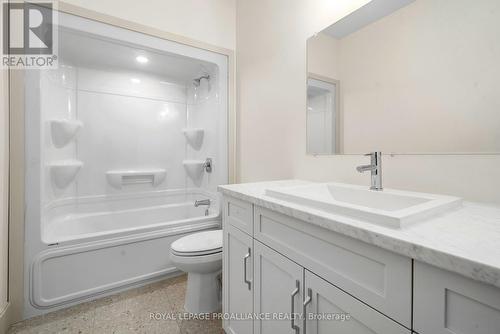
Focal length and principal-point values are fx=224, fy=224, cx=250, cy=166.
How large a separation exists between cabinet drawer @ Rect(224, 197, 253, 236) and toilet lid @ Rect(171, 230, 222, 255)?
38 centimetres

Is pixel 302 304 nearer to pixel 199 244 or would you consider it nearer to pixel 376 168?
pixel 376 168

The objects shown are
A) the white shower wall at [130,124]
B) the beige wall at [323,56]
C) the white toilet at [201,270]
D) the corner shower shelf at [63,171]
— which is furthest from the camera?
the white shower wall at [130,124]

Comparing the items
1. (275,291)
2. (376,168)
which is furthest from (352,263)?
(376,168)

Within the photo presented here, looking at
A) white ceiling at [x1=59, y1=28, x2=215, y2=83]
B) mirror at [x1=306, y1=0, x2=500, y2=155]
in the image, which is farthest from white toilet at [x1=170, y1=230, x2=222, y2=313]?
white ceiling at [x1=59, y1=28, x2=215, y2=83]

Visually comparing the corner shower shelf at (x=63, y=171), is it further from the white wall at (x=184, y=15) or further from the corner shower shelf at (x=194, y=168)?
the white wall at (x=184, y=15)

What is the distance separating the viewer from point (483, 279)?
0.37m

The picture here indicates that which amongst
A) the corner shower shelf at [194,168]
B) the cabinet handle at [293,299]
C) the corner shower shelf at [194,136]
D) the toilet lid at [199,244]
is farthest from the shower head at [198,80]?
the cabinet handle at [293,299]

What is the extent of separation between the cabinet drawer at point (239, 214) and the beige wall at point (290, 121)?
0.57 metres

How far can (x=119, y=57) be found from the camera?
2.25m

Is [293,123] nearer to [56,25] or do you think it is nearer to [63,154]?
[56,25]

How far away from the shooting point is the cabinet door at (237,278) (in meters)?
1.03

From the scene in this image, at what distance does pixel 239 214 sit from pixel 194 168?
6.03 ft

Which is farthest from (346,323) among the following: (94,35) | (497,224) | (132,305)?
(94,35)

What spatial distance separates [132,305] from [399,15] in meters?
2.29
